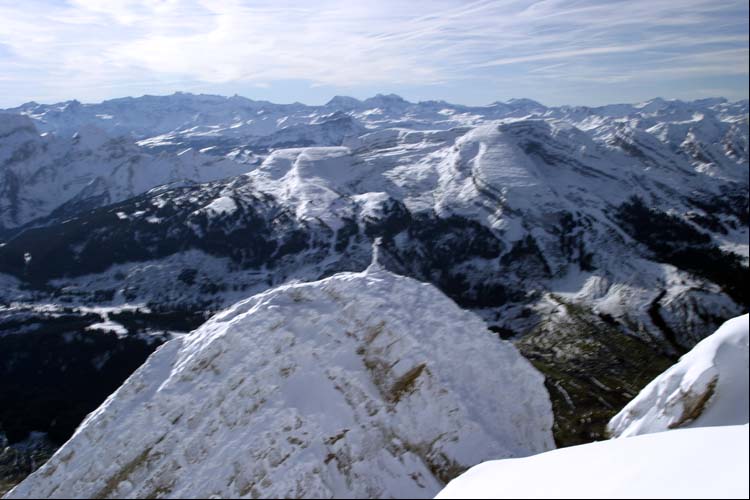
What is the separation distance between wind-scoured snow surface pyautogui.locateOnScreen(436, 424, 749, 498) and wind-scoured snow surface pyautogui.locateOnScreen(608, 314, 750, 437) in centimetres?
229

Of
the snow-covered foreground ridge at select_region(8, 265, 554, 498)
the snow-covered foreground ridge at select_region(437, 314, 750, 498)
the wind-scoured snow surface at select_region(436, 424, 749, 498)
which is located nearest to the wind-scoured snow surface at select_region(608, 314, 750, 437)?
the snow-covered foreground ridge at select_region(437, 314, 750, 498)

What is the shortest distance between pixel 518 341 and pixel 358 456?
513ft

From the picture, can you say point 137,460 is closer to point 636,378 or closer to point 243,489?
point 243,489

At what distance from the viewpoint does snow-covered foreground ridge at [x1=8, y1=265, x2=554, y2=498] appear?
25797 mm

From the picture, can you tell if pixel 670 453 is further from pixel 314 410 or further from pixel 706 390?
pixel 314 410

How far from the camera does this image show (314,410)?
27.8 metres

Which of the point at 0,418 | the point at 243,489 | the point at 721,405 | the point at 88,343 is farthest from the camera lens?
the point at 88,343

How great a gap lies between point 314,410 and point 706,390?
742 inches

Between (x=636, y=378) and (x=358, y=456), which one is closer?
(x=358, y=456)

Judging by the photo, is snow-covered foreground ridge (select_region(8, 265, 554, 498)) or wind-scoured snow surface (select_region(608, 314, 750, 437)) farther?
snow-covered foreground ridge (select_region(8, 265, 554, 498))

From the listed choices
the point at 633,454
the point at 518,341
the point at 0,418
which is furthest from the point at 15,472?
the point at 518,341

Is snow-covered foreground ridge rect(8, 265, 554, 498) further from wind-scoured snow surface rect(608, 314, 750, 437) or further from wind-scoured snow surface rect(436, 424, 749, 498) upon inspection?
wind-scoured snow surface rect(608, 314, 750, 437)

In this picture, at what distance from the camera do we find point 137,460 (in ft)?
88.1

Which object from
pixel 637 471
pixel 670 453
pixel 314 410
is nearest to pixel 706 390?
pixel 670 453
